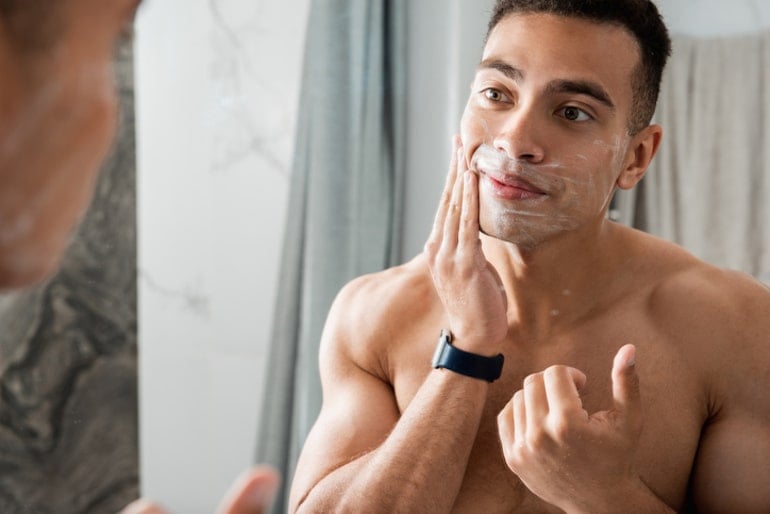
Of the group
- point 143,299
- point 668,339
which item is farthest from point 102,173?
point 143,299

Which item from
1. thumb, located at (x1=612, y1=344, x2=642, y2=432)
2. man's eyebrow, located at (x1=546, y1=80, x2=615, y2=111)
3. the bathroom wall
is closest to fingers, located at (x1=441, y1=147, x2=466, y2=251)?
man's eyebrow, located at (x1=546, y1=80, x2=615, y2=111)

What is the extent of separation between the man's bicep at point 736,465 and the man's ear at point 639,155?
9.6 inches

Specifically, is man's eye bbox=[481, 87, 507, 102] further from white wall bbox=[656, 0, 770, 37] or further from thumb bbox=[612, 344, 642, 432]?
white wall bbox=[656, 0, 770, 37]

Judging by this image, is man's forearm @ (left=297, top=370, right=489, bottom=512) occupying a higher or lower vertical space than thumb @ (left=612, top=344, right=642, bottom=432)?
lower

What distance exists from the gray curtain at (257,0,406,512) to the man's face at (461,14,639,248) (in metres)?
0.52

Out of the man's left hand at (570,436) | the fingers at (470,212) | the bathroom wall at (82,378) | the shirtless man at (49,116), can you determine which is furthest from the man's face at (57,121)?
the fingers at (470,212)

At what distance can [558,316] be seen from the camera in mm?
872

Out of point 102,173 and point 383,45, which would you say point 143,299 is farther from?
point 102,173

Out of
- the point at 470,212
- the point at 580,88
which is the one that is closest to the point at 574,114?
the point at 580,88

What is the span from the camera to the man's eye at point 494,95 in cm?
80

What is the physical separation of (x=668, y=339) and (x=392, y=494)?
292 millimetres

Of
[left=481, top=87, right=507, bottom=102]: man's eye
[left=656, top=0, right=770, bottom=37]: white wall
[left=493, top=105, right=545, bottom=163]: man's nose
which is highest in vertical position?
[left=656, top=0, right=770, bottom=37]: white wall

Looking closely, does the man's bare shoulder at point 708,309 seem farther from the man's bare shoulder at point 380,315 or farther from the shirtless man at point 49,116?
the shirtless man at point 49,116

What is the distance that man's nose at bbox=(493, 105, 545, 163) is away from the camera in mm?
763
